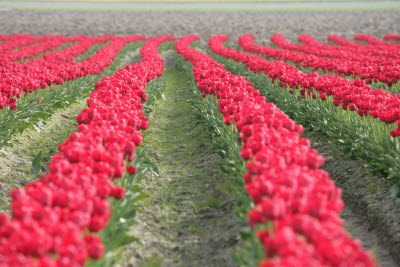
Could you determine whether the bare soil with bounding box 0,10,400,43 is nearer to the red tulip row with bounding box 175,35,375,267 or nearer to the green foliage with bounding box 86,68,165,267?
the red tulip row with bounding box 175,35,375,267

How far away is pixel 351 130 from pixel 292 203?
4.46m

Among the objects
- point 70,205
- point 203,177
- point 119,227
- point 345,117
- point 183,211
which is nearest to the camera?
point 70,205

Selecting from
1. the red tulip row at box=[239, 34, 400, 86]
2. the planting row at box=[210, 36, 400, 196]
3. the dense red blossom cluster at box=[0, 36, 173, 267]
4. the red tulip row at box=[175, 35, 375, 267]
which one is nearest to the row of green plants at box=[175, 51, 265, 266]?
the red tulip row at box=[175, 35, 375, 267]

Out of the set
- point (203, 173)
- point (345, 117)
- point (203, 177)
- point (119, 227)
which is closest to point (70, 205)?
point (119, 227)

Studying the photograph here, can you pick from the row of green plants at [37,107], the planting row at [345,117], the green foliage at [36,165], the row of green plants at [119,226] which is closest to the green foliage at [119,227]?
the row of green plants at [119,226]

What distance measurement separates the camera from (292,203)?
9.59 feet

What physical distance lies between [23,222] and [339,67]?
11.7 m

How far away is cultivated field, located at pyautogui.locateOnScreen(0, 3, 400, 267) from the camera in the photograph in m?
2.79

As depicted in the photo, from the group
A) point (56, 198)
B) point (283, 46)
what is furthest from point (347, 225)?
point (283, 46)

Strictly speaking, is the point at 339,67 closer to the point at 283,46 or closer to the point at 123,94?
the point at 123,94

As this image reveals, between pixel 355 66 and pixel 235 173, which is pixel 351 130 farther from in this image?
pixel 355 66

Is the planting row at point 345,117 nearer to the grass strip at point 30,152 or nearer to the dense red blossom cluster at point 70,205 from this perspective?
the dense red blossom cluster at point 70,205

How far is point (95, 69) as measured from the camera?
13.4m

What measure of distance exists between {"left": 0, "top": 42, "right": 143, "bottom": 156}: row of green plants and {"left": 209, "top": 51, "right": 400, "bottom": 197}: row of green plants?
565 centimetres
